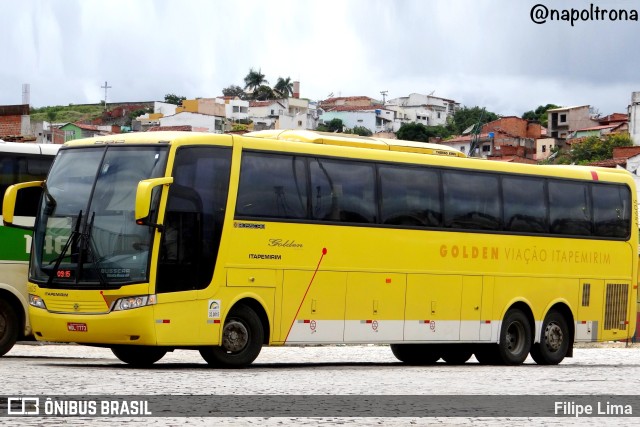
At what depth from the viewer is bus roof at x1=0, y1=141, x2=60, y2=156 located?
21844mm

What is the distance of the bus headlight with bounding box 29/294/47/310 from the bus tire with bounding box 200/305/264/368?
228cm

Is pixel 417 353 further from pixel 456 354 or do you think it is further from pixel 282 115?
pixel 282 115

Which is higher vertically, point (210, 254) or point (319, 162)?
point (319, 162)

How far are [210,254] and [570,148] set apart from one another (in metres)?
106

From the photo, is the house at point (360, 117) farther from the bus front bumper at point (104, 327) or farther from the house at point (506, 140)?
the bus front bumper at point (104, 327)

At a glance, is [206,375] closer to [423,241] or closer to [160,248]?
[160,248]

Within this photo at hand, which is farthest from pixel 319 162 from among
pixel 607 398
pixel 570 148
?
pixel 570 148

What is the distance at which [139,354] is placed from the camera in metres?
19.6

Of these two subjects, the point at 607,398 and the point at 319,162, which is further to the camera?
the point at 319,162

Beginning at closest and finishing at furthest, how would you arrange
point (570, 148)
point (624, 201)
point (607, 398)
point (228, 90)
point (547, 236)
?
point (607, 398) < point (547, 236) < point (624, 201) < point (570, 148) < point (228, 90)

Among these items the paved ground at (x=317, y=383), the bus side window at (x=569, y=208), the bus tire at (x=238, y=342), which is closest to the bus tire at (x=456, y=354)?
the paved ground at (x=317, y=383)

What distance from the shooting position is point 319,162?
2030 centimetres

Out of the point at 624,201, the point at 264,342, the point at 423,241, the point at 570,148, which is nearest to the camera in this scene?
the point at 264,342

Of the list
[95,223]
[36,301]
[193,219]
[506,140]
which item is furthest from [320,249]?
[506,140]
